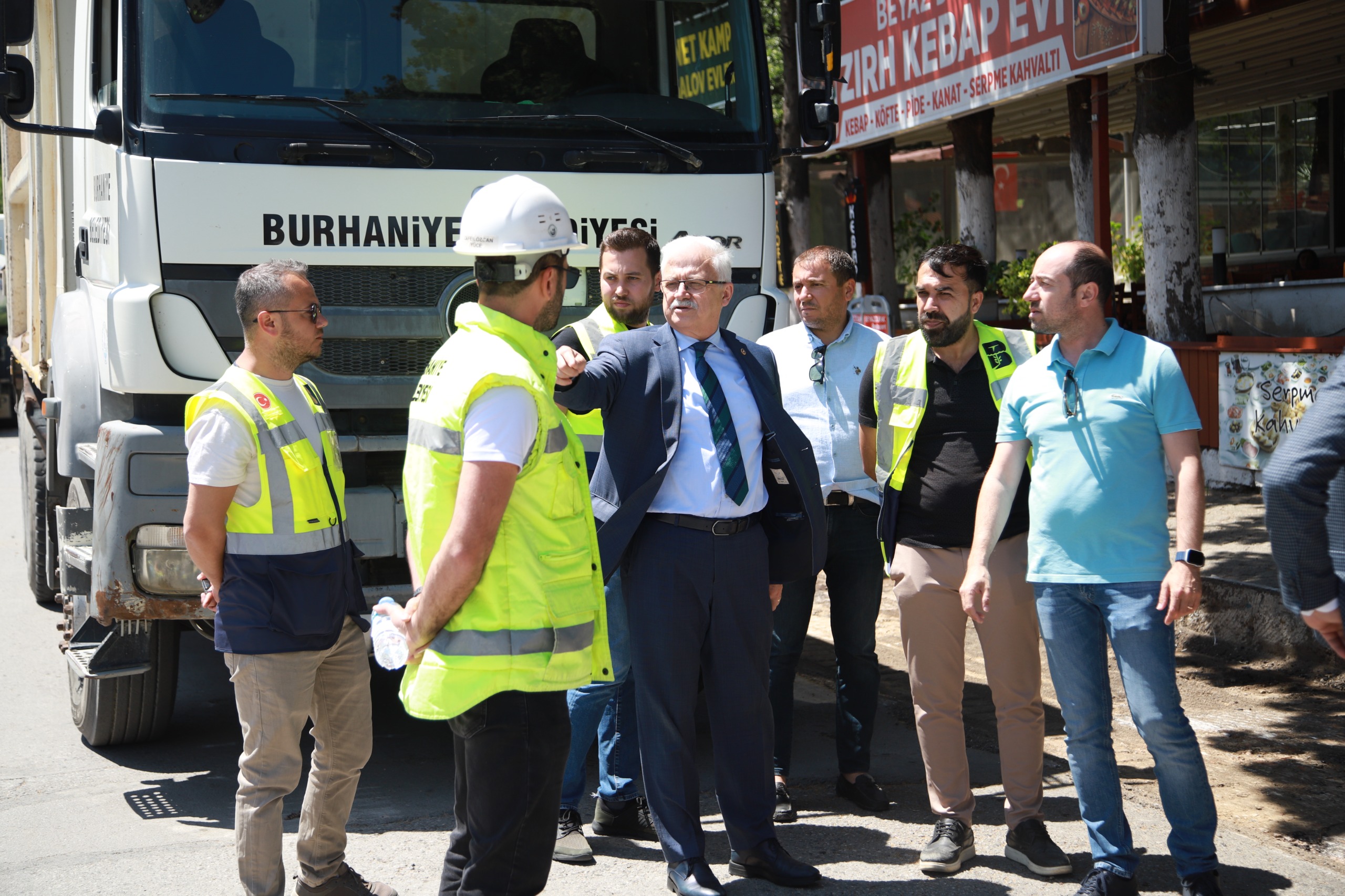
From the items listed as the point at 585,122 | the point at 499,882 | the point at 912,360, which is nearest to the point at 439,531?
the point at 499,882

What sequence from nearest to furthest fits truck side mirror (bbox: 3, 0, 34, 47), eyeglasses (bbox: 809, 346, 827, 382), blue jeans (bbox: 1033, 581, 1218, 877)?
blue jeans (bbox: 1033, 581, 1218, 877) → truck side mirror (bbox: 3, 0, 34, 47) → eyeglasses (bbox: 809, 346, 827, 382)

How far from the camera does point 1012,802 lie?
4352 mm

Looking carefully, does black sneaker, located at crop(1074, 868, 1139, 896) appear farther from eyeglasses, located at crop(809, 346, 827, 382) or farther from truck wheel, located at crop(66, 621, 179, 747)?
truck wheel, located at crop(66, 621, 179, 747)

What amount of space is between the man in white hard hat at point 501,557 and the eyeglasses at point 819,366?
200cm

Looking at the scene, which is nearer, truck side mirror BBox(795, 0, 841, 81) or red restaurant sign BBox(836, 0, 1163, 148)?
truck side mirror BBox(795, 0, 841, 81)

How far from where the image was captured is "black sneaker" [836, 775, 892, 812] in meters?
4.90

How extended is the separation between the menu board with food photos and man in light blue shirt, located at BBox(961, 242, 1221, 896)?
5.65 meters

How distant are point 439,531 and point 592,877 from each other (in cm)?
171

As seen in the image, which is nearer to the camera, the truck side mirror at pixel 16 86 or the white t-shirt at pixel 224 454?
the white t-shirt at pixel 224 454

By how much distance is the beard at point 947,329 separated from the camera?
4461 millimetres

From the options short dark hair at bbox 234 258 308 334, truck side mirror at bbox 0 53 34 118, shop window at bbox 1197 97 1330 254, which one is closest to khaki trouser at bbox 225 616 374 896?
short dark hair at bbox 234 258 308 334

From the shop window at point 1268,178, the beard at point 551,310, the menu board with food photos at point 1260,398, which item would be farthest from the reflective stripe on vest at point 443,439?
the shop window at point 1268,178

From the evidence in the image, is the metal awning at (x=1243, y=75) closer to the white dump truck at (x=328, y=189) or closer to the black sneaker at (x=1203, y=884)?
the white dump truck at (x=328, y=189)

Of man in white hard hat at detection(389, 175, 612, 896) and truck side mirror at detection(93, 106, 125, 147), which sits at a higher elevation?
truck side mirror at detection(93, 106, 125, 147)
